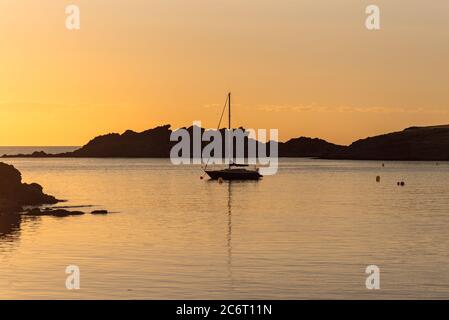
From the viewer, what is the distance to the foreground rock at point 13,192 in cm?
6838

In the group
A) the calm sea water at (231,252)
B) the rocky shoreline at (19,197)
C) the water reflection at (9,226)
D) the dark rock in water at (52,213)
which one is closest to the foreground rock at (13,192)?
the rocky shoreline at (19,197)

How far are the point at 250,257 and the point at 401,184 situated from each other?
90.8 metres

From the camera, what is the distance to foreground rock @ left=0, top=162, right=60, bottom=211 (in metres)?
68.4

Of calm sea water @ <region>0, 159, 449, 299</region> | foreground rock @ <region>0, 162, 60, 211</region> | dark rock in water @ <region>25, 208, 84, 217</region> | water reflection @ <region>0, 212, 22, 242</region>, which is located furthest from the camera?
foreground rock @ <region>0, 162, 60, 211</region>

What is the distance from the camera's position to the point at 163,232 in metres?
53.5

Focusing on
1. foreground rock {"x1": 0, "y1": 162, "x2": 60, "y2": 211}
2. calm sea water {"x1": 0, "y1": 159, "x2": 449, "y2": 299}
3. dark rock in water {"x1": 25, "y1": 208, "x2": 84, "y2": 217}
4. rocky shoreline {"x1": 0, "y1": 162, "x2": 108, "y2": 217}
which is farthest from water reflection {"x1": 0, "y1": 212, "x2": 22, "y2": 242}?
foreground rock {"x1": 0, "y1": 162, "x2": 60, "y2": 211}

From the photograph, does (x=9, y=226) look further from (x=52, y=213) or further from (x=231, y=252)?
(x=231, y=252)

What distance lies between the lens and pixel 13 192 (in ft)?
234

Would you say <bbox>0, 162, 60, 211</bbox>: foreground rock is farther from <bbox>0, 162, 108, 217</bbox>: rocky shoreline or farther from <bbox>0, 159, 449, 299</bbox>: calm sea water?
<bbox>0, 159, 449, 299</bbox>: calm sea water

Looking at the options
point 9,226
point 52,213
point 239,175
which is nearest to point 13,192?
point 52,213

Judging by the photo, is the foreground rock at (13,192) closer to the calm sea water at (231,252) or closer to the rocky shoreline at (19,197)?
the rocky shoreline at (19,197)

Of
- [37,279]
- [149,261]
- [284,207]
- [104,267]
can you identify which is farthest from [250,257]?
[284,207]

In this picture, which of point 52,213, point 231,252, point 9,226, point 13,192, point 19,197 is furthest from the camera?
point 19,197

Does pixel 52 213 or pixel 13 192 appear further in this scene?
pixel 13 192
